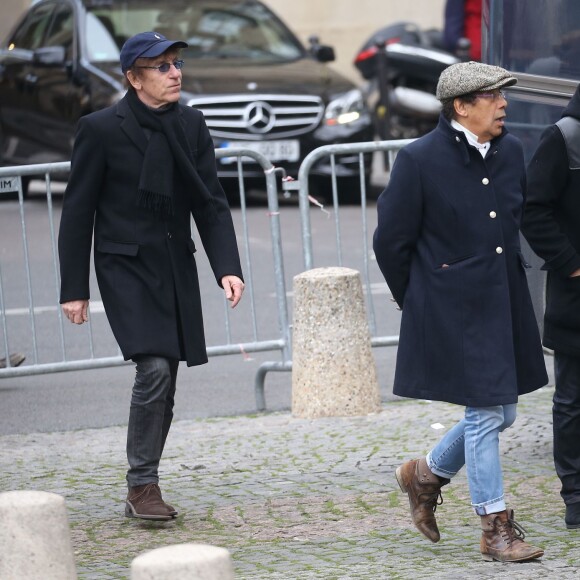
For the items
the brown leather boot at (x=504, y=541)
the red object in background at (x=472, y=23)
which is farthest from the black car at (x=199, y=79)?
the brown leather boot at (x=504, y=541)

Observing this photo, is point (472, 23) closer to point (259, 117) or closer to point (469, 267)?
point (259, 117)

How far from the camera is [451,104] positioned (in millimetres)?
5520

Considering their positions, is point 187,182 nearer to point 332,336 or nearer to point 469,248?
point 469,248

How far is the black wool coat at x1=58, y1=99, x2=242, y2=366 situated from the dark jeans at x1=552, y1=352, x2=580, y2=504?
129 cm

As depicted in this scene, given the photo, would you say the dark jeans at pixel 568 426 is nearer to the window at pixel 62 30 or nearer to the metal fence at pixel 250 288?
the metal fence at pixel 250 288

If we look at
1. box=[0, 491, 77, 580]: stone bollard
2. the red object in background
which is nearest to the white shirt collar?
box=[0, 491, 77, 580]: stone bollard

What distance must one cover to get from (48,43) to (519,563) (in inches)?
425

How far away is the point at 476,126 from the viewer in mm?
5484

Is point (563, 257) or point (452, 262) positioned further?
point (563, 257)

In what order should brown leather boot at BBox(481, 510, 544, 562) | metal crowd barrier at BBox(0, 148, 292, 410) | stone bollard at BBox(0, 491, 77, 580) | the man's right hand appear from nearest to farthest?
stone bollard at BBox(0, 491, 77, 580) → brown leather boot at BBox(481, 510, 544, 562) → the man's right hand → metal crowd barrier at BBox(0, 148, 292, 410)

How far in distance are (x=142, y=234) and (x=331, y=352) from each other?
2.03 meters

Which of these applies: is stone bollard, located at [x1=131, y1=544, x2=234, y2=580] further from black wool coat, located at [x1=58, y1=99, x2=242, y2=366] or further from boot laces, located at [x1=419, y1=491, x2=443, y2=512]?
black wool coat, located at [x1=58, y1=99, x2=242, y2=366]

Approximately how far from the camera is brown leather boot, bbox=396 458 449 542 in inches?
223

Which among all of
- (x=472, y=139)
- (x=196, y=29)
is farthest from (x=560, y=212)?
(x=196, y=29)
